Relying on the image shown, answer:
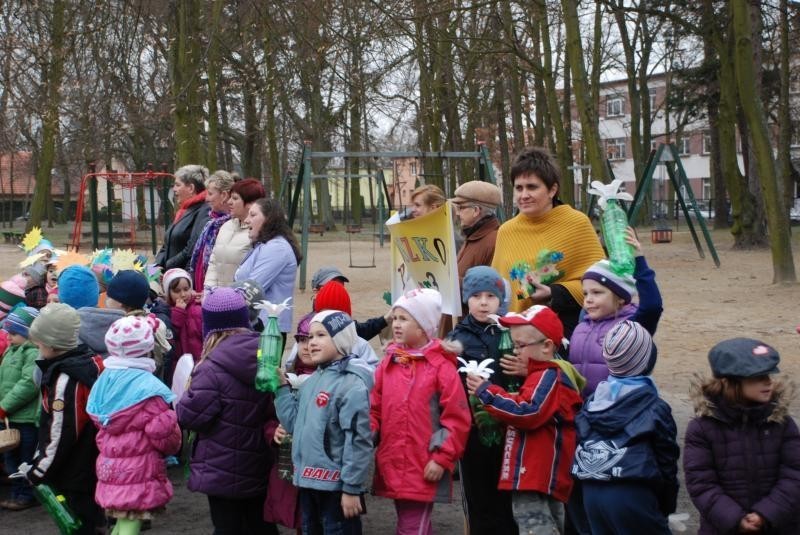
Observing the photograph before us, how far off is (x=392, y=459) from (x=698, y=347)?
6772 mm

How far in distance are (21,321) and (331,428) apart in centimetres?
228

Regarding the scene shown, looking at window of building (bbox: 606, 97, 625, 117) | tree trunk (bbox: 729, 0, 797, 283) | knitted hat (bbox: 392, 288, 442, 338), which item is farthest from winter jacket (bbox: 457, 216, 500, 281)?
window of building (bbox: 606, 97, 625, 117)

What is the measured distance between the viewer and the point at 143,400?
4594 millimetres

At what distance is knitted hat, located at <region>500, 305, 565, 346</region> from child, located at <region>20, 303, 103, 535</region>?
82.7 inches

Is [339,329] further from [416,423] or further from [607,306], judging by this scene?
[607,306]

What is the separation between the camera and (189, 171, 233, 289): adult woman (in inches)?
273

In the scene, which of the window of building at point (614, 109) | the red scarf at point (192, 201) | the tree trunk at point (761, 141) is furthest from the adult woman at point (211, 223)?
the window of building at point (614, 109)

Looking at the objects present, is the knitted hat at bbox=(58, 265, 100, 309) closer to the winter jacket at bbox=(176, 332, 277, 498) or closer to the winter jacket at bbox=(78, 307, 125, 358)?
the winter jacket at bbox=(78, 307, 125, 358)

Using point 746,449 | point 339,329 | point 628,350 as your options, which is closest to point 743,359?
point 746,449

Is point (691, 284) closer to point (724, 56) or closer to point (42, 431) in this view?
point (724, 56)

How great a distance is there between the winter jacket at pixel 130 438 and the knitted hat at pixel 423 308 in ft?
4.00

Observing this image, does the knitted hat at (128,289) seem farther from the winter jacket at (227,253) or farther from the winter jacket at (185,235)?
the winter jacket at (185,235)

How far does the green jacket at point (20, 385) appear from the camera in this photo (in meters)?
5.52

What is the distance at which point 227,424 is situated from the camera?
4492 mm
